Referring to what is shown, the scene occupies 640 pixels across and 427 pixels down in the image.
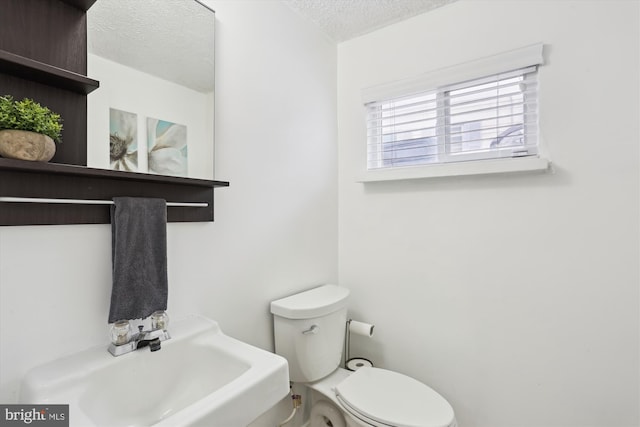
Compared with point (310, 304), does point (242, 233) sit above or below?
above

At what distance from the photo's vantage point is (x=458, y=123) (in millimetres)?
1627

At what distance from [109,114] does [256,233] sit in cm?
71

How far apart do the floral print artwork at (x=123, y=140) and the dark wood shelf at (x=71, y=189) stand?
51mm

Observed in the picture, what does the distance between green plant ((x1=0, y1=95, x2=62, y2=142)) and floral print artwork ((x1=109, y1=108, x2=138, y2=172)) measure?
170 mm

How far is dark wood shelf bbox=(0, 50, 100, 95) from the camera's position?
741mm

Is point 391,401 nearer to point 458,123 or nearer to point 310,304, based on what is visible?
point 310,304

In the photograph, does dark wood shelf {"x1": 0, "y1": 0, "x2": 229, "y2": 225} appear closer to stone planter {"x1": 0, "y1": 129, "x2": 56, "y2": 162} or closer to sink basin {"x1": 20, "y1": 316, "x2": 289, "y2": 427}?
stone planter {"x1": 0, "y1": 129, "x2": 56, "y2": 162}

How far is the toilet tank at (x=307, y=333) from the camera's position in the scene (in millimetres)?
1412

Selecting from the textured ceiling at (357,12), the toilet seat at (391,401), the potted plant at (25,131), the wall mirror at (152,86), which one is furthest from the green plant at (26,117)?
the toilet seat at (391,401)

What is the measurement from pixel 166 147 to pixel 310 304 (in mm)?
886

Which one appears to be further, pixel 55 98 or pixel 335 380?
pixel 335 380

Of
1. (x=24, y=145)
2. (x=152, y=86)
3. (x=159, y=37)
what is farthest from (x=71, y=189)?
(x=159, y=37)

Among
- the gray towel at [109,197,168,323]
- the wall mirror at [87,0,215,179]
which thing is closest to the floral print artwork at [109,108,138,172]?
the wall mirror at [87,0,215,179]

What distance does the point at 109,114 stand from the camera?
37.7 inches
